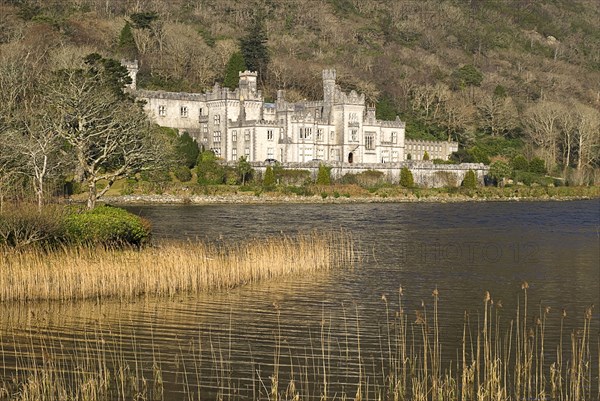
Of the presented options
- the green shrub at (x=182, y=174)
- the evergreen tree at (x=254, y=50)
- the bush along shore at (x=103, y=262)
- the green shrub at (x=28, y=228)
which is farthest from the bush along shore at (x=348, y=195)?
the green shrub at (x=28, y=228)

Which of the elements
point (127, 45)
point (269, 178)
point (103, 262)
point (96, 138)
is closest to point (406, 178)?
point (269, 178)

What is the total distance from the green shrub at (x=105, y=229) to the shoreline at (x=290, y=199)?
3648 centimetres

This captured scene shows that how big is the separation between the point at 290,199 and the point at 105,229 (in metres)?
48.1

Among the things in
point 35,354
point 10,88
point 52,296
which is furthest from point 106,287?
point 10,88

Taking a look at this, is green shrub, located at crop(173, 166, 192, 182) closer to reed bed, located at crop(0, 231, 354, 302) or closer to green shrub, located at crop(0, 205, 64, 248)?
reed bed, located at crop(0, 231, 354, 302)

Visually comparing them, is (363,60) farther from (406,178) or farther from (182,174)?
(182,174)

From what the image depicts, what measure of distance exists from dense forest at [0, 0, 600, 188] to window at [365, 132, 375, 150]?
13435 millimetres

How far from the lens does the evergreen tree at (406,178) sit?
89.0 m

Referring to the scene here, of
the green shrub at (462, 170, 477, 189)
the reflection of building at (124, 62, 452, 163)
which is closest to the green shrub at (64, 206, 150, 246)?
the reflection of building at (124, 62, 452, 163)

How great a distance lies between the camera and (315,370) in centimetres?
1928

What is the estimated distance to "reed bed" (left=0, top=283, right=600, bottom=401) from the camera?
669 inches

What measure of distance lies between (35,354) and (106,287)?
20.5ft

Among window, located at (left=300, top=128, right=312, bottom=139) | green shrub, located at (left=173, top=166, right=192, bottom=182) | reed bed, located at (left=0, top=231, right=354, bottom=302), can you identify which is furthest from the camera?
window, located at (left=300, top=128, right=312, bottom=139)

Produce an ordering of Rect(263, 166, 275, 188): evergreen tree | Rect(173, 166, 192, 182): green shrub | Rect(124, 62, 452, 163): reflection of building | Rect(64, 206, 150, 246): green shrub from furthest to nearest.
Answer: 1. Rect(124, 62, 452, 163): reflection of building
2. Rect(263, 166, 275, 188): evergreen tree
3. Rect(173, 166, 192, 182): green shrub
4. Rect(64, 206, 150, 246): green shrub
